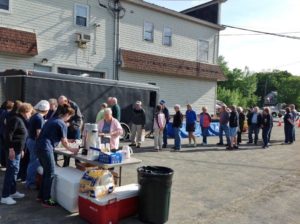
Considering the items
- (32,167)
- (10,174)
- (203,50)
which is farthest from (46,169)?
(203,50)

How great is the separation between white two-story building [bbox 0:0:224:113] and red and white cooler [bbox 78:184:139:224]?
11904 mm

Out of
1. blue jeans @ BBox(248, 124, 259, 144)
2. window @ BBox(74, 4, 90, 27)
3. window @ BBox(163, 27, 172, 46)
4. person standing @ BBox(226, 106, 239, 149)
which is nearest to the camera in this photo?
person standing @ BBox(226, 106, 239, 149)

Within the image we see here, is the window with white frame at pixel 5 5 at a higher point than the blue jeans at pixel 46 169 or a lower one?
higher

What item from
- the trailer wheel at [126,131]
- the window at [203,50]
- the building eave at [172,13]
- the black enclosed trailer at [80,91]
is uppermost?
the building eave at [172,13]

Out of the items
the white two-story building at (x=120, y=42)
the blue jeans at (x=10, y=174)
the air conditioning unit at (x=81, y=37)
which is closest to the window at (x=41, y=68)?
the white two-story building at (x=120, y=42)

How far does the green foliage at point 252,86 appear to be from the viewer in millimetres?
60312

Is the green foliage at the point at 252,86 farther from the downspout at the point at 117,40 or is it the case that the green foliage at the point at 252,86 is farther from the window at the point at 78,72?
the window at the point at 78,72

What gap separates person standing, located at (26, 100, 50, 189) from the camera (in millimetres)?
6980

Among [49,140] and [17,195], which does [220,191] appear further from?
[17,195]

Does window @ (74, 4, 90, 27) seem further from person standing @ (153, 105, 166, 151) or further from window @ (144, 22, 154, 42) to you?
person standing @ (153, 105, 166, 151)

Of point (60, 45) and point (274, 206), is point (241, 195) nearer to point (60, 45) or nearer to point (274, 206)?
point (274, 206)

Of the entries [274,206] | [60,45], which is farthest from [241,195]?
[60,45]

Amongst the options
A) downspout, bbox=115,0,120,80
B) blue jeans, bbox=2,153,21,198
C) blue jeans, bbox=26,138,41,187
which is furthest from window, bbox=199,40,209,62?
blue jeans, bbox=2,153,21,198

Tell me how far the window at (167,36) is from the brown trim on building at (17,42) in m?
9.17
